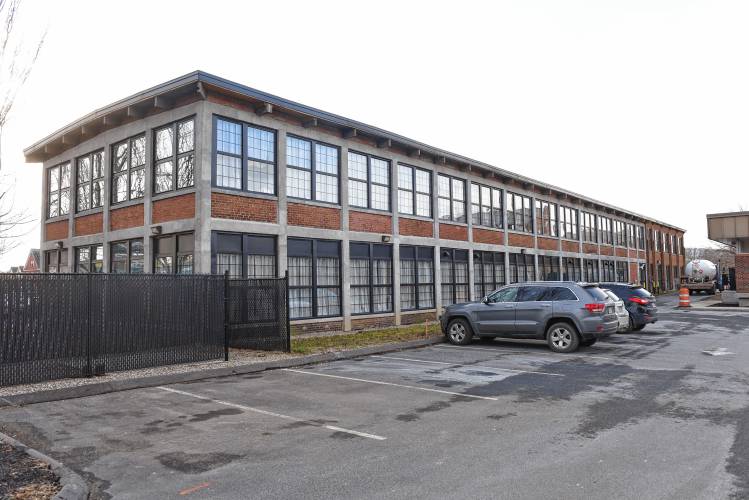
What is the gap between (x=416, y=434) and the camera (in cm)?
678

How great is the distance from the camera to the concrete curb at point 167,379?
8.88 m

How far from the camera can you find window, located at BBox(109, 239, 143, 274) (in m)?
17.6

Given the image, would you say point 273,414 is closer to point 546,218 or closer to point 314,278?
point 314,278

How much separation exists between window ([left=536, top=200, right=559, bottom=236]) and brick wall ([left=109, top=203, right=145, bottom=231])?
22.8m

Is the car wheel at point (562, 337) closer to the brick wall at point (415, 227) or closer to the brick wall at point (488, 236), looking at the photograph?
the brick wall at point (415, 227)

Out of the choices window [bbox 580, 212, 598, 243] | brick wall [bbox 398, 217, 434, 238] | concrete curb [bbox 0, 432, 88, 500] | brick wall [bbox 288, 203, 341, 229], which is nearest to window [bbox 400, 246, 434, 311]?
brick wall [bbox 398, 217, 434, 238]

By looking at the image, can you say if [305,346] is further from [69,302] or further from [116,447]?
[116,447]

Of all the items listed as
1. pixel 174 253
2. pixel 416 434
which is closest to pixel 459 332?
pixel 174 253

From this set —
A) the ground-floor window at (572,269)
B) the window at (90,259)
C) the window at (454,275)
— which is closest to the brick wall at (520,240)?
the window at (454,275)

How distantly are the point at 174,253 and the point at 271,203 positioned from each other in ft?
10.3

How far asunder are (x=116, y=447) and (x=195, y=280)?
248 inches

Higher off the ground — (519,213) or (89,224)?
(519,213)

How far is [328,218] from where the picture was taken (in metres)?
19.0

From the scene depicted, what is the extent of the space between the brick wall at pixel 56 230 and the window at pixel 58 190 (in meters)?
0.36
